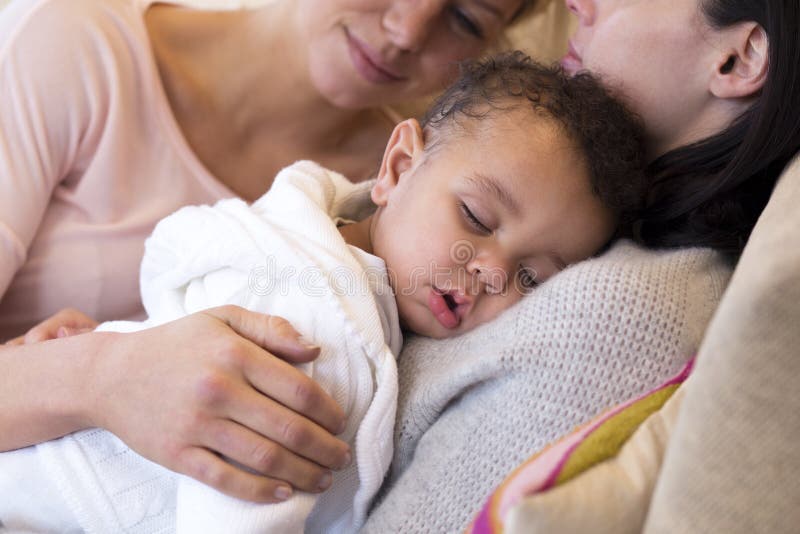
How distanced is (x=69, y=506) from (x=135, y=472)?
0.26 ft

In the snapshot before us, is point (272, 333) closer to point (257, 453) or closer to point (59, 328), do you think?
point (257, 453)

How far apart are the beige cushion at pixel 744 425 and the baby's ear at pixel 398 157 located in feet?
1.87

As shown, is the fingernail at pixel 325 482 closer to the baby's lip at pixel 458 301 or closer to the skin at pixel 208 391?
the skin at pixel 208 391

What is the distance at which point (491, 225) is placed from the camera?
0.87m

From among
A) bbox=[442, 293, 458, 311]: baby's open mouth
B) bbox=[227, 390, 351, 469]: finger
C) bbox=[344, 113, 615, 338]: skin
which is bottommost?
bbox=[227, 390, 351, 469]: finger

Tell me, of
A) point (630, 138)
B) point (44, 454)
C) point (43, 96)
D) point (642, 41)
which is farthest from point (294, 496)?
point (43, 96)

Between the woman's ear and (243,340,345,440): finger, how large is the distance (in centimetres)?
61

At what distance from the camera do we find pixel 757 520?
1.52 ft

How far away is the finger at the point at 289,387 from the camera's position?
0.73 meters

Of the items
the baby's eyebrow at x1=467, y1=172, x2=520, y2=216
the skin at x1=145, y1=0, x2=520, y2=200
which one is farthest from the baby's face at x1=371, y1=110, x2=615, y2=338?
the skin at x1=145, y1=0, x2=520, y2=200

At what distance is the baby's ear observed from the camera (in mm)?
982

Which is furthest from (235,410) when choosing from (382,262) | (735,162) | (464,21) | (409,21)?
(464,21)

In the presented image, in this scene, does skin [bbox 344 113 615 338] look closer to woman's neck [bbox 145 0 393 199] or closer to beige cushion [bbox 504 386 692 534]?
beige cushion [bbox 504 386 692 534]

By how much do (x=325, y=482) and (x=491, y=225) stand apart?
0.36 metres
